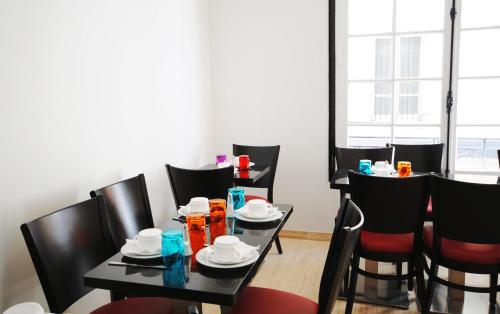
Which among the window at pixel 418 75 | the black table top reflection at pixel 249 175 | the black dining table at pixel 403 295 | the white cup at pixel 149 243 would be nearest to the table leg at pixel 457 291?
the black dining table at pixel 403 295

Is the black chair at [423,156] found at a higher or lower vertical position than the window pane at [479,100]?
lower

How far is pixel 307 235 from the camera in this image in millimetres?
3486

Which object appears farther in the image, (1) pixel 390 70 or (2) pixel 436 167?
(1) pixel 390 70

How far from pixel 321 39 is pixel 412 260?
73.4 inches

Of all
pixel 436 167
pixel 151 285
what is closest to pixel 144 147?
pixel 151 285

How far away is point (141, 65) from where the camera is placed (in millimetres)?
2473

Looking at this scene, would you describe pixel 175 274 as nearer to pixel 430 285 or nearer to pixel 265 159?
pixel 430 285

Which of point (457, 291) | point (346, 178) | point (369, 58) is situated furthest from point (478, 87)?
point (457, 291)

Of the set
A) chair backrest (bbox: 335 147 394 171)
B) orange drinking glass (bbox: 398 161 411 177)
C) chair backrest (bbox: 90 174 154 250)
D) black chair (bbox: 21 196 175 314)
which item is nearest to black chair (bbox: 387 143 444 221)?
chair backrest (bbox: 335 147 394 171)

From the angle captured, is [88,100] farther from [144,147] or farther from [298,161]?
[298,161]

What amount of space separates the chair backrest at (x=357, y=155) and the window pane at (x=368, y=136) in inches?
19.7

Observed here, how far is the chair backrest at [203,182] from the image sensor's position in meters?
2.21

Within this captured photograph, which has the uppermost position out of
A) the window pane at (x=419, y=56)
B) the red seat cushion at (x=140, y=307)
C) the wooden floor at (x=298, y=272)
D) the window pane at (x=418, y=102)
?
the window pane at (x=419, y=56)

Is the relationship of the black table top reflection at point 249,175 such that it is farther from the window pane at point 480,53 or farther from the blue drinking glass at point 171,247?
the window pane at point 480,53
